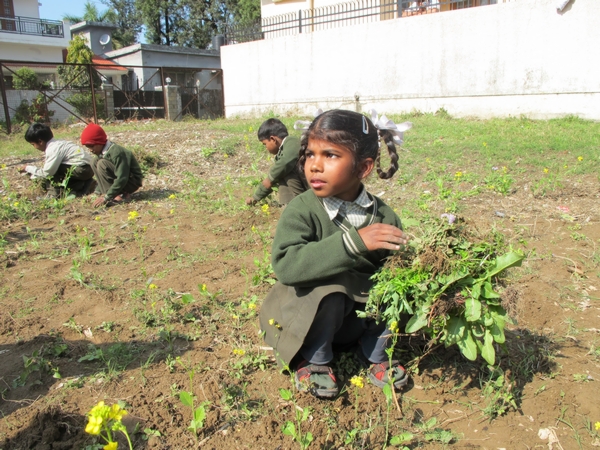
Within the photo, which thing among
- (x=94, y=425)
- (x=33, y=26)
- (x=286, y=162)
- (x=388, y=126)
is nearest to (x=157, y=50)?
(x=33, y=26)

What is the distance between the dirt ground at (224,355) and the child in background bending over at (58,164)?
73.3 inches

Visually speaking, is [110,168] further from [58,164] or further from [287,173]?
[287,173]

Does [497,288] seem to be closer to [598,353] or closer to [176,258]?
[598,353]

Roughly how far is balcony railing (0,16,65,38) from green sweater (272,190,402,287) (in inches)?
1211

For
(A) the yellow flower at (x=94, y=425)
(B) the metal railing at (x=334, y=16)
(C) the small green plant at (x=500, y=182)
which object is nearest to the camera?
(A) the yellow flower at (x=94, y=425)

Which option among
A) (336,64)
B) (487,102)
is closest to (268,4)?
(336,64)

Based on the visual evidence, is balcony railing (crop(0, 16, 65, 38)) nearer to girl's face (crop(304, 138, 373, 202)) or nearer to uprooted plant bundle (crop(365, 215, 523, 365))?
girl's face (crop(304, 138, 373, 202))

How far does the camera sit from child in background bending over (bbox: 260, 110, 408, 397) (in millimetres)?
2068

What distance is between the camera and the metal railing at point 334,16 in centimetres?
1359

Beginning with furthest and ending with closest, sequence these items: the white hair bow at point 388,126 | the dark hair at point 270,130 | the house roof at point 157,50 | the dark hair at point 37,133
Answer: the house roof at point 157,50, the dark hair at point 37,133, the dark hair at point 270,130, the white hair bow at point 388,126

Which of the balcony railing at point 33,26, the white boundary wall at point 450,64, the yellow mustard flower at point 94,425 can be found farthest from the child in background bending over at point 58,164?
the balcony railing at point 33,26

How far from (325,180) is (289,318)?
66 centimetres

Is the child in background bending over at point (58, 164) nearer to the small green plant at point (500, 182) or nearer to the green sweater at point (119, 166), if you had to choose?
the green sweater at point (119, 166)

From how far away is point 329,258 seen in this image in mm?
2043
